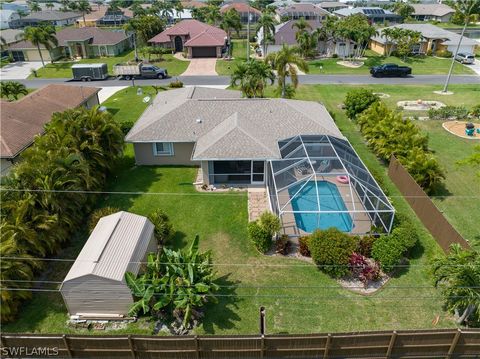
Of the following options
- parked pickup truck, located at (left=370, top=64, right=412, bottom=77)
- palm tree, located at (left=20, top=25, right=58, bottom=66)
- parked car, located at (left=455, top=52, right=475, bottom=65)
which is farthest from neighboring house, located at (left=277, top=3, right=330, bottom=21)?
palm tree, located at (left=20, top=25, right=58, bottom=66)

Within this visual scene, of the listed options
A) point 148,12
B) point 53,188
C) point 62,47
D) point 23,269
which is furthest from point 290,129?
point 148,12

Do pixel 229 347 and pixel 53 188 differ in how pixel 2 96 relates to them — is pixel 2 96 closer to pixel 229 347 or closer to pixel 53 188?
pixel 53 188

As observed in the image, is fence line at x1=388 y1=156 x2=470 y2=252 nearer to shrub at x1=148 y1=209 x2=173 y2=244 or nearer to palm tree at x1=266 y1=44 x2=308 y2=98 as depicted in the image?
palm tree at x1=266 y1=44 x2=308 y2=98

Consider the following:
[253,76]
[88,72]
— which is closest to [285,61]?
[253,76]

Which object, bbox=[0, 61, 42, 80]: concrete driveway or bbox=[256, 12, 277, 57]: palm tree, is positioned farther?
bbox=[256, 12, 277, 57]: palm tree

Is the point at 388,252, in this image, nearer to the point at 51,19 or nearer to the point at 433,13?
the point at 433,13

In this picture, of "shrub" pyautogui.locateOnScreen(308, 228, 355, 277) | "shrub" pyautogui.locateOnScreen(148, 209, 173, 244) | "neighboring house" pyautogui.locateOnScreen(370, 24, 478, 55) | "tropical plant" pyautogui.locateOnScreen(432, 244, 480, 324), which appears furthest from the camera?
"neighboring house" pyautogui.locateOnScreen(370, 24, 478, 55)
